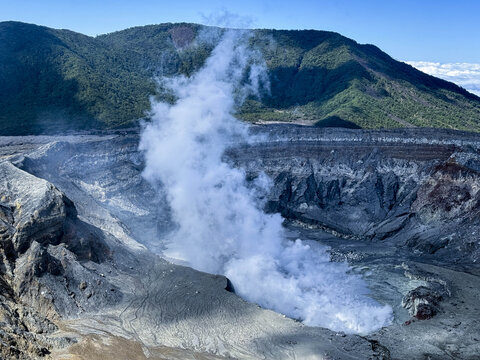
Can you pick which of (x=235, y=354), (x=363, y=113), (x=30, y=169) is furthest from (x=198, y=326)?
(x=363, y=113)

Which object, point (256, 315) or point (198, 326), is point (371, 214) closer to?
point (256, 315)

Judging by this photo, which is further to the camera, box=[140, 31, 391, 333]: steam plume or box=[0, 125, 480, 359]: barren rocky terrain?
box=[140, 31, 391, 333]: steam plume

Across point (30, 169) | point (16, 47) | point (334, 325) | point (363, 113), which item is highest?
point (16, 47)

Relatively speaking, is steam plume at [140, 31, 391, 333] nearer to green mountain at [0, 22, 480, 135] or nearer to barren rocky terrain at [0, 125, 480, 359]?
barren rocky terrain at [0, 125, 480, 359]

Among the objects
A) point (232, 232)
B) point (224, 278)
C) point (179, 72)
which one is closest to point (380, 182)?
point (232, 232)

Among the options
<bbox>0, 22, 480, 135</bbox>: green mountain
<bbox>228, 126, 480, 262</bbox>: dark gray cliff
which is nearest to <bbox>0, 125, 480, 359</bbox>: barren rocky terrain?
<bbox>228, 126, 480, 262</bbox>: dark gray cliff

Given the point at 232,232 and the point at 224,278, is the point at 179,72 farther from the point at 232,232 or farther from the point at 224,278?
the point at 224,278

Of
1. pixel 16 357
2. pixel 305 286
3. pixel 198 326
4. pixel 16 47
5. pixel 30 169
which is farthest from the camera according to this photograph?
pixel 16 47
